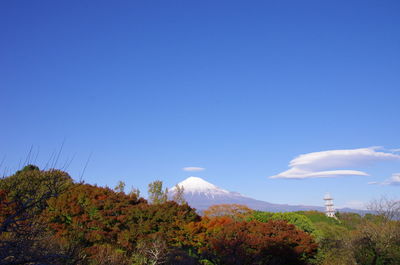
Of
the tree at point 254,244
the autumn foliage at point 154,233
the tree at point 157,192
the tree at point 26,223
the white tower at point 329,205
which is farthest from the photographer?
the white tower at point 329,205

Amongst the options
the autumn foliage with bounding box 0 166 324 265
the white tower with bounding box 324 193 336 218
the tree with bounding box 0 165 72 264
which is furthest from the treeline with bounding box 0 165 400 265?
the white tower with bounding box 324 193 336 218

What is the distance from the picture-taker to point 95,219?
1898cm

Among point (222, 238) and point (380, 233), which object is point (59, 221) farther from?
point (380, 233)

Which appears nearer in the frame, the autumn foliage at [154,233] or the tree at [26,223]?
the tree at [26,223]

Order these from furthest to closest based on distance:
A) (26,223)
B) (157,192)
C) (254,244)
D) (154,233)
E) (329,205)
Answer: (329,205) < (157,192) < (154,233) < (254,244) < (26,223)

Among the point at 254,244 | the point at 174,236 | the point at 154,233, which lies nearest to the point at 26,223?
the point at 254,244

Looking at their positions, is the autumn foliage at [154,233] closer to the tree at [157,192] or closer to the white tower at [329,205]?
the tree at [157,192]

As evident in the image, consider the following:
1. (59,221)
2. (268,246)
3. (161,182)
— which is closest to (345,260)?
(268,246)

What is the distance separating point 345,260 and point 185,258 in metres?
11.1

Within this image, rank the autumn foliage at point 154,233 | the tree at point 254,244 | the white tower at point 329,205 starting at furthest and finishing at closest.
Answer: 1. the white tower at point 329,205
2. the autumn foliage at point 154,233
3. the tree at point 254,244

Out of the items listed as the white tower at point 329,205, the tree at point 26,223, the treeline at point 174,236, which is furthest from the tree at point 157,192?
the white tower at point 329,205

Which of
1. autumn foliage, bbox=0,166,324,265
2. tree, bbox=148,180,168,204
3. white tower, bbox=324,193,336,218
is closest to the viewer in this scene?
autumn foliage, bbox=0,166,324,265

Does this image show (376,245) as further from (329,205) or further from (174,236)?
(329,205)

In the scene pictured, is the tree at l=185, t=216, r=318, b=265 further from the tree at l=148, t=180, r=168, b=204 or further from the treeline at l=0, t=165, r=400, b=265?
the tree at l=148, t=180, r=168, b=204
